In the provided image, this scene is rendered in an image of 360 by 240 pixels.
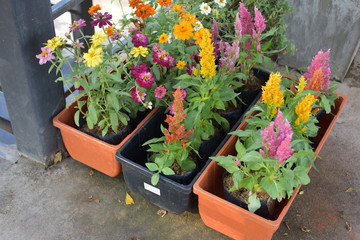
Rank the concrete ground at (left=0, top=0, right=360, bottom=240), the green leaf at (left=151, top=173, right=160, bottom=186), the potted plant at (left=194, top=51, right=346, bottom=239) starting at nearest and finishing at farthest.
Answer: the potted plant at (left=194, top=51, right=346, bottom=239)
the green leaf at (left=151, top=173, right=160, bottom=186)
the concrete ground at (left=0, top=0, right=360, bottom=240)

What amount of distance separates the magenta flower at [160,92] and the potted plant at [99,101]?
3.7 inches

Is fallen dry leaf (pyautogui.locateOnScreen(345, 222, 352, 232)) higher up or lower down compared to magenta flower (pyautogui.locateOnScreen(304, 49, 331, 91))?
lower down

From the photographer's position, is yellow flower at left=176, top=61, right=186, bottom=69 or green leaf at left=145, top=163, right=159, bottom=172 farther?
yellow flower at left=176, top=61, right=186, bottom=69

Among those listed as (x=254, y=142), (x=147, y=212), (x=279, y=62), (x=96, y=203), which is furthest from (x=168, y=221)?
(x=279, y=62)

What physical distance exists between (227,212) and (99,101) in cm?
110

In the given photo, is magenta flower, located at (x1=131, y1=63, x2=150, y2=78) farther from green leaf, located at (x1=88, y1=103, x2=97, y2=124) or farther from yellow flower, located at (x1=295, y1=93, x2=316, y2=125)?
yellow flower, located at (x1=295, y1=93, x2=316, y2=125)

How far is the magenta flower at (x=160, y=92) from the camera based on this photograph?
8.36ft

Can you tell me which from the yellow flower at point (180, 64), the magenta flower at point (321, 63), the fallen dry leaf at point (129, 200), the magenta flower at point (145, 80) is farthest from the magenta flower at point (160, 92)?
the magenta flower at point (321, 63)

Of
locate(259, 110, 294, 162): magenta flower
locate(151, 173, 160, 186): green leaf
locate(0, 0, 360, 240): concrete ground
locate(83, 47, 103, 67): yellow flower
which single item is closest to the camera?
locate(259, 110, 294, 162): magenta flower

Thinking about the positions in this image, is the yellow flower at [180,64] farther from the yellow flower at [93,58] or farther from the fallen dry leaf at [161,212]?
the fallen dry leaf at [161,212]

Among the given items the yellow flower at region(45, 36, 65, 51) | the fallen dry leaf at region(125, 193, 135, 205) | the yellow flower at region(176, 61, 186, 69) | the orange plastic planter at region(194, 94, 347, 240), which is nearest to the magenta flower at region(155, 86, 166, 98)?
the yellow flower at region(176, 61, 186, 69)

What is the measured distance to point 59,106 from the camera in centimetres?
284

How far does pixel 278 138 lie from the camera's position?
78.3 inches

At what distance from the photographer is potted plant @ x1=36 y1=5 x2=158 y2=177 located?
2.46 meters
